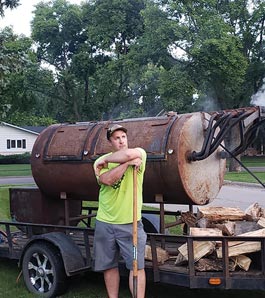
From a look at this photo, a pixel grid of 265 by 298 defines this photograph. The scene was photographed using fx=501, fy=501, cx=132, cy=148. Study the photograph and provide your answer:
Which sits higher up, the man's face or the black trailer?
the man's face

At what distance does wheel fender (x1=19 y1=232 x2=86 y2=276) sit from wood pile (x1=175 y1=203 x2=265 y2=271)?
1.16 metres

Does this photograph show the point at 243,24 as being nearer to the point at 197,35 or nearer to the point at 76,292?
the point at 197,35

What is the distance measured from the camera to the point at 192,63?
26.4m

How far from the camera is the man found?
177 inches

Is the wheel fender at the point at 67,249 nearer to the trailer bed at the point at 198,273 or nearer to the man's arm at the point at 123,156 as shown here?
the trailer bed at the point at 198,273

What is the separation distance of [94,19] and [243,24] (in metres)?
9.28

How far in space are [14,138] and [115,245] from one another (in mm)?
46552

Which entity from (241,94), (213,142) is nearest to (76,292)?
Result: (213,142)

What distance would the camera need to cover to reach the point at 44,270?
5.73 m

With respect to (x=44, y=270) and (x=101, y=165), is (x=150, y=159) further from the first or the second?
(x=44, y=270)

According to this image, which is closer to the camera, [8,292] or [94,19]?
[8,292]

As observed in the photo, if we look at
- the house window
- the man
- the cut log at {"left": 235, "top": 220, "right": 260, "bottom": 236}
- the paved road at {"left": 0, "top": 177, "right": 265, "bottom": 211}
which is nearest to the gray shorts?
the man

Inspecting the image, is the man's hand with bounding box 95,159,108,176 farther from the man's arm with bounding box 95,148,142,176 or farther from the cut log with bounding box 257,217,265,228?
the cut log with bounding box 257,217,265,228

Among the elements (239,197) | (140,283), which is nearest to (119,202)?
(140,283)
